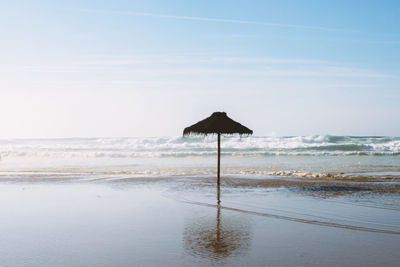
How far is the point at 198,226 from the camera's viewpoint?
7.77 meters

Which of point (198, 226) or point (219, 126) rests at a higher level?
point (219, 126)

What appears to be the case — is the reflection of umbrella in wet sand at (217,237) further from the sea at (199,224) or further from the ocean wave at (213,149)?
the ocean wave at (213,149)

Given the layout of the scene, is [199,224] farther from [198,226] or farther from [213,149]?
[213,149]

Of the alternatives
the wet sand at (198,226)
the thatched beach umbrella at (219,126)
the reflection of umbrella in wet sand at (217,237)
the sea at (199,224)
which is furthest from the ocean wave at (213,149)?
the reflection of umbrella in wet sand at (217,237)

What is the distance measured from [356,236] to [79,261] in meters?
4.61

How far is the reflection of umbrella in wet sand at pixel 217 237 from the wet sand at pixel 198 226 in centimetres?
2

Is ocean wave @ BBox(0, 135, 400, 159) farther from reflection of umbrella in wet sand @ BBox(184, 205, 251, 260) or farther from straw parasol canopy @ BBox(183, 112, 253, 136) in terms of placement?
reflection of umbrella in wet sand @ BBox(184, 205, 251, 260)

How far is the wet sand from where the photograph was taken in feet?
19.0

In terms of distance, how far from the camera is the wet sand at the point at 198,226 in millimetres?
5785

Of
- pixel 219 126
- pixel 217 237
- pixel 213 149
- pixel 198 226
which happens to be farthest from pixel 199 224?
pixel 213 149

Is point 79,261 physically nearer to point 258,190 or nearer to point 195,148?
point 258,190

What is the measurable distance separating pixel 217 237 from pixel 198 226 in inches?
35.5

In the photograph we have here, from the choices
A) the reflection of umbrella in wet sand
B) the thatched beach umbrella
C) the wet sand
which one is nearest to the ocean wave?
the thatched beach umbrella

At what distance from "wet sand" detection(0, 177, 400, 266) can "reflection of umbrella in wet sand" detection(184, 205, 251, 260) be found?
16mm
